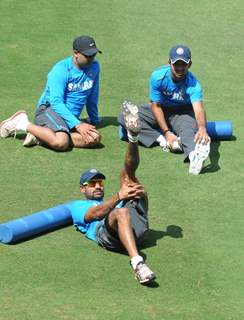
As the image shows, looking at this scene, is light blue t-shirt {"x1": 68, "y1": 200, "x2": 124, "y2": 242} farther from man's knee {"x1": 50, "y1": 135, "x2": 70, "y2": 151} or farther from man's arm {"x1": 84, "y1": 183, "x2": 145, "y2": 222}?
man's knee {"x1": 50, "y1": 135, "x2": 70, "y2": 151}

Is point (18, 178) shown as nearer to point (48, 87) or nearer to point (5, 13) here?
point (48, 87)

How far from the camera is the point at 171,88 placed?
12633 mm

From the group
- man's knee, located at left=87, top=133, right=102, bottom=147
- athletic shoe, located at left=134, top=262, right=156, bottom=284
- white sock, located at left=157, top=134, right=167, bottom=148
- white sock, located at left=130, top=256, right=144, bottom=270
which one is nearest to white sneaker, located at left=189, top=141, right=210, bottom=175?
white sock, located at left=157, top=134, right=167, bottom=148

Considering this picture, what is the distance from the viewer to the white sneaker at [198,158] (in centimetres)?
1194

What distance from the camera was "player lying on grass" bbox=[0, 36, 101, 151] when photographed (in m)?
12.5

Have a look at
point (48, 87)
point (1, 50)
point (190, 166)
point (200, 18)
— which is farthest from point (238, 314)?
point (200, 18)

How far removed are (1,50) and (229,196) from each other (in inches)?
231

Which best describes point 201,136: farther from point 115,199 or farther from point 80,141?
point 115,199

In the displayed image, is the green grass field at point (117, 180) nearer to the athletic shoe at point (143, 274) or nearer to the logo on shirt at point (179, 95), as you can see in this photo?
the athletic shoe at point (143, 274)

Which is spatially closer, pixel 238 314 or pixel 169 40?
pixel 238 314

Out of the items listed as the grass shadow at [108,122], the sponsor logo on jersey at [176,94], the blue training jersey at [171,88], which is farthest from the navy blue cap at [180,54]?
the grass shadow at [108,122]

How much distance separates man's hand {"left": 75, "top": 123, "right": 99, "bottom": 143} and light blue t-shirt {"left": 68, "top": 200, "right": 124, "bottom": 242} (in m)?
2.08

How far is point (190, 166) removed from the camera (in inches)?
474

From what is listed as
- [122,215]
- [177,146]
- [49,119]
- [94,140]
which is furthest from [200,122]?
[122,215]
